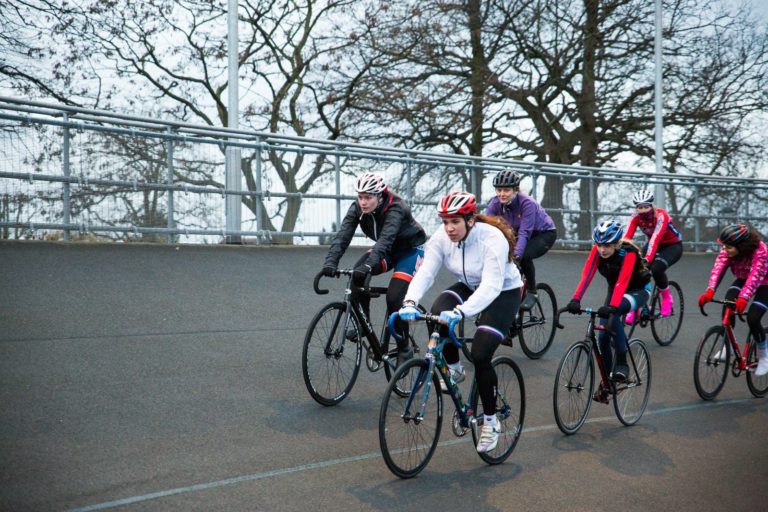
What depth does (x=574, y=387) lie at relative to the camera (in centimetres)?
693

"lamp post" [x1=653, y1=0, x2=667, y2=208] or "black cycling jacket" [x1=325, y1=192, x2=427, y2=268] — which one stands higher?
"lamp post" [x1=653, y1=0, x2=667, y2=208]

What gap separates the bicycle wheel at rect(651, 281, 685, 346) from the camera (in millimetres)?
11234

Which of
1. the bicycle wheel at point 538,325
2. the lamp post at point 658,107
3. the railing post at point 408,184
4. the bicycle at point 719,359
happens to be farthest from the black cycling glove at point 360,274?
the lamp post at point 658,107

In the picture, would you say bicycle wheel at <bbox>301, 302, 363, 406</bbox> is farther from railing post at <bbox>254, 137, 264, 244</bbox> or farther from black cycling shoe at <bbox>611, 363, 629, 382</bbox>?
railing post at <bbox>254, 137, 264, 244</bbox>

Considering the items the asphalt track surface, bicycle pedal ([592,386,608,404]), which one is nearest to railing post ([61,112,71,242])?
the asphalt track surface

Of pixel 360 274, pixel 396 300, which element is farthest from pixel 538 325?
pixel 360 274

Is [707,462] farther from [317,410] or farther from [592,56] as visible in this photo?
[592,56]

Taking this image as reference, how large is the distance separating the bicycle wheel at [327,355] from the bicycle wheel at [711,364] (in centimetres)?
372

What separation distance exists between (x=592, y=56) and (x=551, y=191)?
5.67 metres

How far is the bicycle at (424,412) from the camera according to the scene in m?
5.19

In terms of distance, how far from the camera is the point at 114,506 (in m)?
4.58

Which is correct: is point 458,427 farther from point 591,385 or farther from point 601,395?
point 601,395

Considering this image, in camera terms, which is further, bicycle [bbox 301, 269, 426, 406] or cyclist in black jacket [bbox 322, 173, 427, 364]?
cyclist in black jacket [bbox 322, 173, 427, 364]

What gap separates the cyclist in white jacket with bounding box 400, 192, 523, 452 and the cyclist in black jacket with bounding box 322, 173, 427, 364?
95cm
